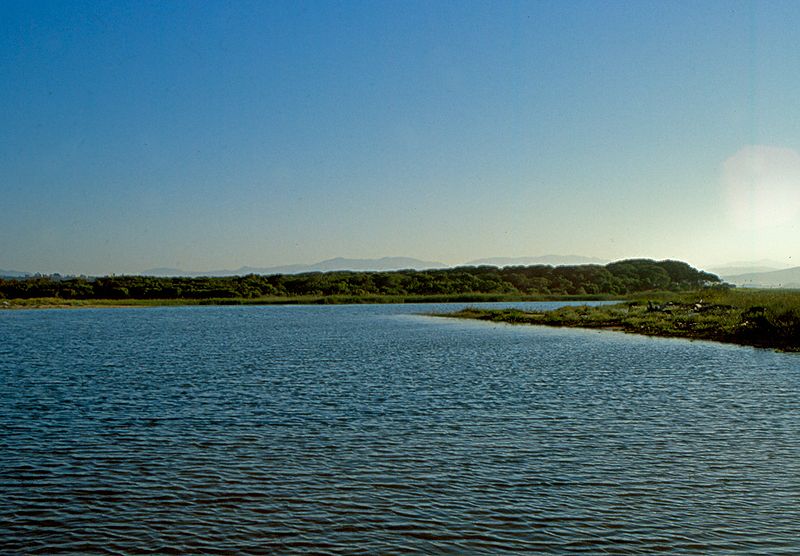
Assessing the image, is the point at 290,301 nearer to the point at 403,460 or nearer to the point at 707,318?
the point at 707,318

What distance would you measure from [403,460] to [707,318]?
48.0m

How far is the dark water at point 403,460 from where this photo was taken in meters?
11.5

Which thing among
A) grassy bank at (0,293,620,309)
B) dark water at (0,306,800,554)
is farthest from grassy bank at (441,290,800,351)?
grassy bank at (0,293,620,309)

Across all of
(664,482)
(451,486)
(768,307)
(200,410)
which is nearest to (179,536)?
(451,486)

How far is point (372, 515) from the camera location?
1235cm

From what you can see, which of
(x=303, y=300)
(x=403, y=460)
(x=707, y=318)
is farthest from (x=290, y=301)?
(x=403, y=460)

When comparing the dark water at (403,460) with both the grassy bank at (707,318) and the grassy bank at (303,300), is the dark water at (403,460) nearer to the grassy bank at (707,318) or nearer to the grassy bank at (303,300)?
the grassy bank at (707,318)

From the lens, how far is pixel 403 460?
16.0 metres

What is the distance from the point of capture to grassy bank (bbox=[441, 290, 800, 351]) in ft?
149

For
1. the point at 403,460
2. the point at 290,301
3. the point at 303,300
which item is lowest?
the point at 403,460

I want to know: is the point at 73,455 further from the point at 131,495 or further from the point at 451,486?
the point at 451,486

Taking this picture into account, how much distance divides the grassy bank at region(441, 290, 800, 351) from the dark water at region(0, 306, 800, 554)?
14.0m

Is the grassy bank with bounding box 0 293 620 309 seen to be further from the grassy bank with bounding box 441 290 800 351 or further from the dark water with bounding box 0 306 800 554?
the dark water with bounding box 0 306 800 554

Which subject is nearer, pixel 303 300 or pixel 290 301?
pixel 290 301
